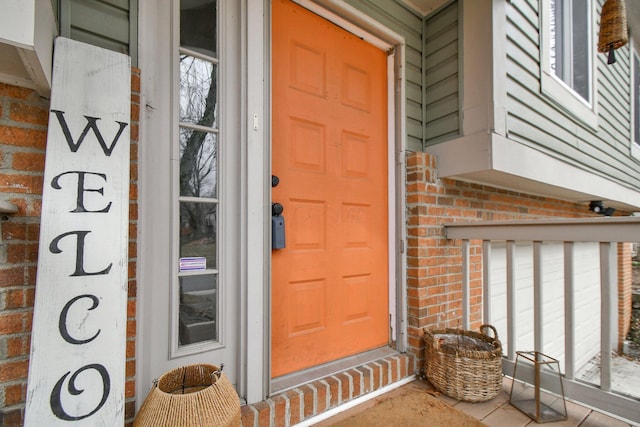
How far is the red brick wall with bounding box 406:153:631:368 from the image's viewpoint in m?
2.02

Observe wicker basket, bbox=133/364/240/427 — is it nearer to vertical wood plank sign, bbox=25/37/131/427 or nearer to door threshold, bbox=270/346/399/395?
vertical wood plank sign, bbox=25/37/131/427

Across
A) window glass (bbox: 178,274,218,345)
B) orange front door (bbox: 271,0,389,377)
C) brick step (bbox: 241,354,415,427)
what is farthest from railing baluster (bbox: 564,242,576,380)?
window glass (bbox: 178,274,218,345)

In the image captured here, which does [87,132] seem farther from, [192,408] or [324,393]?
[324,393]

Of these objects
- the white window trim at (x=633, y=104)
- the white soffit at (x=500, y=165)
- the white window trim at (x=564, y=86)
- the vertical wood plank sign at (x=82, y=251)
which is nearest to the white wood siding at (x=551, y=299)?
the white soffit at (x=500, y=165)

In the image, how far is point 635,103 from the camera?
5.00 meters

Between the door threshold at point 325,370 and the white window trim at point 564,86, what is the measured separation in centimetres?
250

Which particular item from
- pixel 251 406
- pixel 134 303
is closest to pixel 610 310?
pixel 251 406

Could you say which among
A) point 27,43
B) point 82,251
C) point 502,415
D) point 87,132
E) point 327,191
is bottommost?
point 502,415

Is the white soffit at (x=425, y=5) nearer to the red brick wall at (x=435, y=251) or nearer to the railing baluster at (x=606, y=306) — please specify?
the red brick wall at (x=435, y=251)

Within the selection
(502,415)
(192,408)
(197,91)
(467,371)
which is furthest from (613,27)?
(192,408)

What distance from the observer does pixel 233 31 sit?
4.82 ft

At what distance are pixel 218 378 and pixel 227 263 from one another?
0.49 metres

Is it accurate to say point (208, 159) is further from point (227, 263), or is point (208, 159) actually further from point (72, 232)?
point (72, 232)

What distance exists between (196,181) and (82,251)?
0.53m
